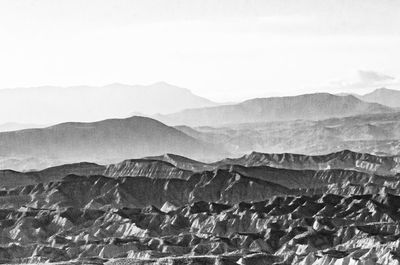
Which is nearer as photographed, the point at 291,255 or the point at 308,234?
the point at 291,255

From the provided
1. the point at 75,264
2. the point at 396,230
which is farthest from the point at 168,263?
the point at 396,230

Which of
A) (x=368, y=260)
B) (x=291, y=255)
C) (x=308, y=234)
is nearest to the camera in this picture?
(x=368, y=260)

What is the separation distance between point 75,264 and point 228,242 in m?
37.1

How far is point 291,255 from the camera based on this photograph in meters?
170

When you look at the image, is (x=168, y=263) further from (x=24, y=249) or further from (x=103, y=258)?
(x=24, y=249)

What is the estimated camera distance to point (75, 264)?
16638cm

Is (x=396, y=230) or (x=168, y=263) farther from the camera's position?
(x=396, y=230)

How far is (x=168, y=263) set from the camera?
16362 centimetres

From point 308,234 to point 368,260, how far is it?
37.7m

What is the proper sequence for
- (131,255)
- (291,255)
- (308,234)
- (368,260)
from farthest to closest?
1. (308,234)
2. (131,255)
3. (291,255)
4. (368,260)

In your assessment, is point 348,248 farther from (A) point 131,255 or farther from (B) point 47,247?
(B) point 47,247

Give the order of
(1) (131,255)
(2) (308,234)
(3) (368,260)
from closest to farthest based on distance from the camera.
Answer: (3) (368,260)
(1) (131,255)
(2) (308,234)

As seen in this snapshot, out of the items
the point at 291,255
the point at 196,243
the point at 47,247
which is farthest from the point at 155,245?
the point at 291,255

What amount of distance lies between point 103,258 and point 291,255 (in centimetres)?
3231
